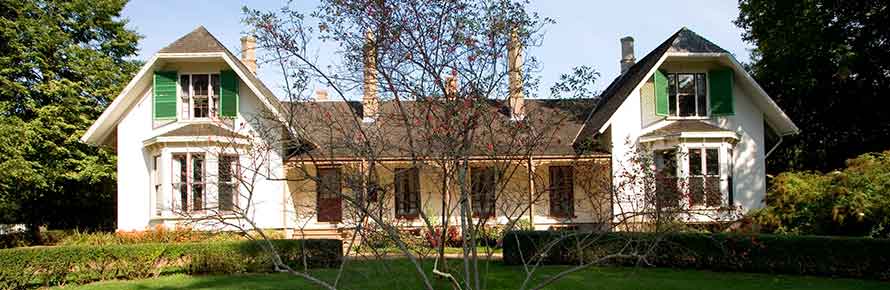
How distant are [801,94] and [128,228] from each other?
77.3 ft

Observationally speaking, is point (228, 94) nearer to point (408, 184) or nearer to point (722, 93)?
point (408, 184)

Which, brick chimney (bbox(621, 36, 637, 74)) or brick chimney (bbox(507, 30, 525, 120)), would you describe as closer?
brick chimney (bbox(507, 30, 525, 120))

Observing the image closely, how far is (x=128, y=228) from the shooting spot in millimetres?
19719

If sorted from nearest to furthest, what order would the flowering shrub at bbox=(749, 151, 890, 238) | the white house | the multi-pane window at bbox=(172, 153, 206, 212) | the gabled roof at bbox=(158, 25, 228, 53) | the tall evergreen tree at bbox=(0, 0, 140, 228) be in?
the flowering shrub at bbox=(749, 151, 890, 238), the multi-pane window at bbox=(172, 153, 206, 212), the white house, the gabled roof at bbox=(158, 25, 228, 53), the tall evergreen tree at bbox=(0, 0, 140, 228)

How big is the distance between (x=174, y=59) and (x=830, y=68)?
21.8 meters

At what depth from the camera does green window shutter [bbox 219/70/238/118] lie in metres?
19.4

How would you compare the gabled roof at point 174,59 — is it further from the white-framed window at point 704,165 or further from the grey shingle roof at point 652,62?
the white-framed window at point 704,165

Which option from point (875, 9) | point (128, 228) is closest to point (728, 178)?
point (875, 9)

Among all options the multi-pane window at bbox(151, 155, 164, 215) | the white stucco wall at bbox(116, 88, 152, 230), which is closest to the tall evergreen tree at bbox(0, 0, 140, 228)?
the white stucco wall at bbox(116, 88, 152, 230)

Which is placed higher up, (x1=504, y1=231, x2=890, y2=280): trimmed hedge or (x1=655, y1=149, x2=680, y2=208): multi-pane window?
(x1=655, y1=149, x2=680, y2=208): multi-pane window

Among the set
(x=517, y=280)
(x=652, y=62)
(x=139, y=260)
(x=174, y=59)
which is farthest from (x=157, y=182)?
(x=652, y=62)

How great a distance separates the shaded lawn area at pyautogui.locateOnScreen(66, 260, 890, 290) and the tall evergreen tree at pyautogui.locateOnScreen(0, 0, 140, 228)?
36.9 feet

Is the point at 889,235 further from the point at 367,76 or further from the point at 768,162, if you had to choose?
the point at 768,162

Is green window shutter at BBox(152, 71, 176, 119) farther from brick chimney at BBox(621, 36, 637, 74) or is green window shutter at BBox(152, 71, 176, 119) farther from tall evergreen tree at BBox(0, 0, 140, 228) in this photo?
brick chimney at BBox(621, 36, 637, 74)
